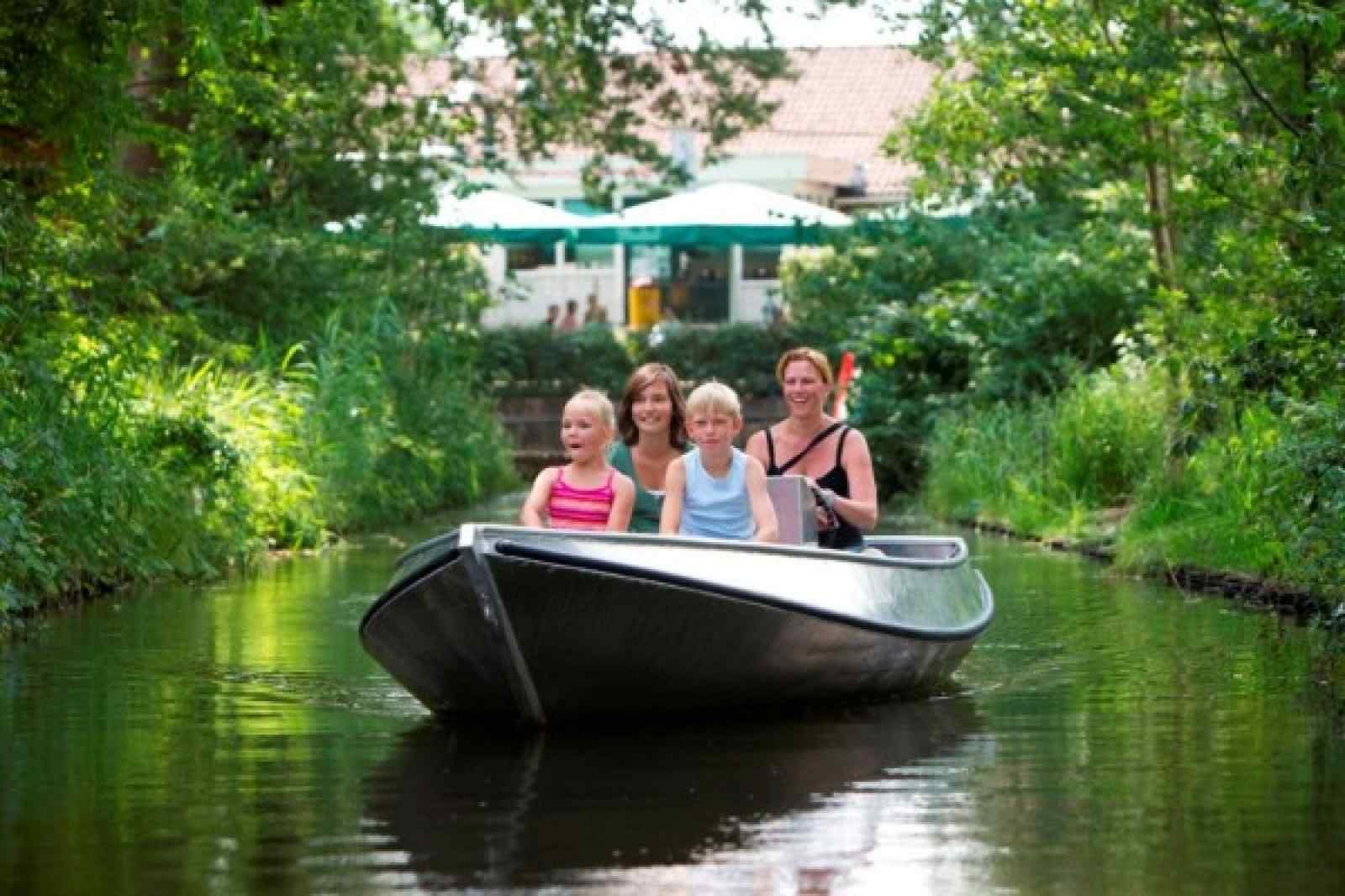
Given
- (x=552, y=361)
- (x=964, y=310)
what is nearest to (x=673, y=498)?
(x=964, y=310)

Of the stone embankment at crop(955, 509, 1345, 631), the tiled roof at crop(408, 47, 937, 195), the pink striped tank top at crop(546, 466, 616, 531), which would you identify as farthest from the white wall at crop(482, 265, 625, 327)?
the pink striped tank top at crop(546, 466, 616, 531)

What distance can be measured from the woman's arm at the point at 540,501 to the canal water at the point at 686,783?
2.98 feet

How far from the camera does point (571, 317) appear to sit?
50688 mm

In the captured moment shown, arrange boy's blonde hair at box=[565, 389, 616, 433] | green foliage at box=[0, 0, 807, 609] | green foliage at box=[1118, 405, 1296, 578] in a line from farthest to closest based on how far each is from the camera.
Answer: green foliage at box=[1118, 405, 1296, 578], green foliage at box=[0, 0, 807, 609], boy's blonde hair at box=[565, 389, 616, 433]

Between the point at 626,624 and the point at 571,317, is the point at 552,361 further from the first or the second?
the point at 626,624

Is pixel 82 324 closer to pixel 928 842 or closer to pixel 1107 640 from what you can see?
pixel 1107 640

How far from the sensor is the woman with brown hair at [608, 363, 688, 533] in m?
13.2

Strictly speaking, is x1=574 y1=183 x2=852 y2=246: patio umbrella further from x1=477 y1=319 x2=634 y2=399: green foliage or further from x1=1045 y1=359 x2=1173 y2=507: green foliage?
x1=1045 y1=359 x2=1173 y2=507: green foliage

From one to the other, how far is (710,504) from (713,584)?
1.05 metres

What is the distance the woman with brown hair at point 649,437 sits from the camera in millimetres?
13219

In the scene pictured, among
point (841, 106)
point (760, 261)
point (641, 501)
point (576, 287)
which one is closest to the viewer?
point (641, 501)

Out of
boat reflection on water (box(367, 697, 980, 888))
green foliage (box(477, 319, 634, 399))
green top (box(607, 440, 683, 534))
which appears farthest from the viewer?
green foliage (box(477, 319, 634, 399))

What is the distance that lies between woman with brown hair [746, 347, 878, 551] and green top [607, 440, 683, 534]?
96 cm

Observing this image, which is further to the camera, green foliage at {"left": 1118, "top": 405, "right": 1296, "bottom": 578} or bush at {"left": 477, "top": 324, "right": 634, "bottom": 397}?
bush at {"left": 477, "top": 324, "right": 634, "bottom": 397}
